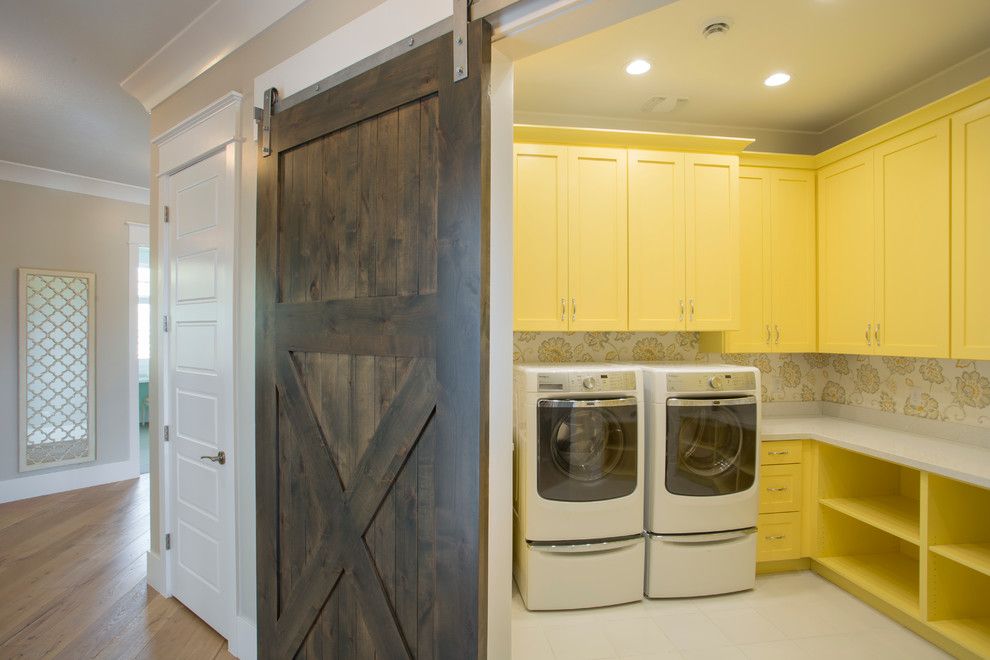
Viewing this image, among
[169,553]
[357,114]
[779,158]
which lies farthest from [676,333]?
[169,553]

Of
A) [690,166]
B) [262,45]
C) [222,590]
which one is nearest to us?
[262,45]

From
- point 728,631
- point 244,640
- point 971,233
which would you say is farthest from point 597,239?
point 244,640

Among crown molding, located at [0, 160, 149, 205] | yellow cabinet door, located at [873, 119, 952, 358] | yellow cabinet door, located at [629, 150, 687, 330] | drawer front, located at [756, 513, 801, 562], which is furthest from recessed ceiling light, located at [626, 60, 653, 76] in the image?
crown molding, located at [0, 160, 149, 205]

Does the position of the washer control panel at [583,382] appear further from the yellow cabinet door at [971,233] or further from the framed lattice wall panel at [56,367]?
the framed lattice wall panel at [56,367]

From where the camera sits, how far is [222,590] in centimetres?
203

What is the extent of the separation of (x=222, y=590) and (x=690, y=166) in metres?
3.17

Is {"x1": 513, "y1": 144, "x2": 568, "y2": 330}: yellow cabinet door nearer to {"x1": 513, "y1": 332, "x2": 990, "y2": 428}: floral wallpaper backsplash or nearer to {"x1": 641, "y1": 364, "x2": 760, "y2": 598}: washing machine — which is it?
{"x1": 513, "y1": 332, "x2": 990, "y2": 428}: floral wallpaper backsplash

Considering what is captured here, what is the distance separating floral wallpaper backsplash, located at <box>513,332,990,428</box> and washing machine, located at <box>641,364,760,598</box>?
2.00ft

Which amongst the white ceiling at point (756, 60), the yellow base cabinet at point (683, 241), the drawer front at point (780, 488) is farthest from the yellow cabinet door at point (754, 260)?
the drawer front at point (780, 488)

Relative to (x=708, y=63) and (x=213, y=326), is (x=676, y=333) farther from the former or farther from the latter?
(x=213, y=326)

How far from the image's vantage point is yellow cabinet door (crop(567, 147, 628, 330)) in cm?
265

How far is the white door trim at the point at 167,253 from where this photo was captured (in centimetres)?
192

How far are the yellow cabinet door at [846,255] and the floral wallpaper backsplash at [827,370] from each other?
312mm

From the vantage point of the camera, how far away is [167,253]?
2.38 metres
